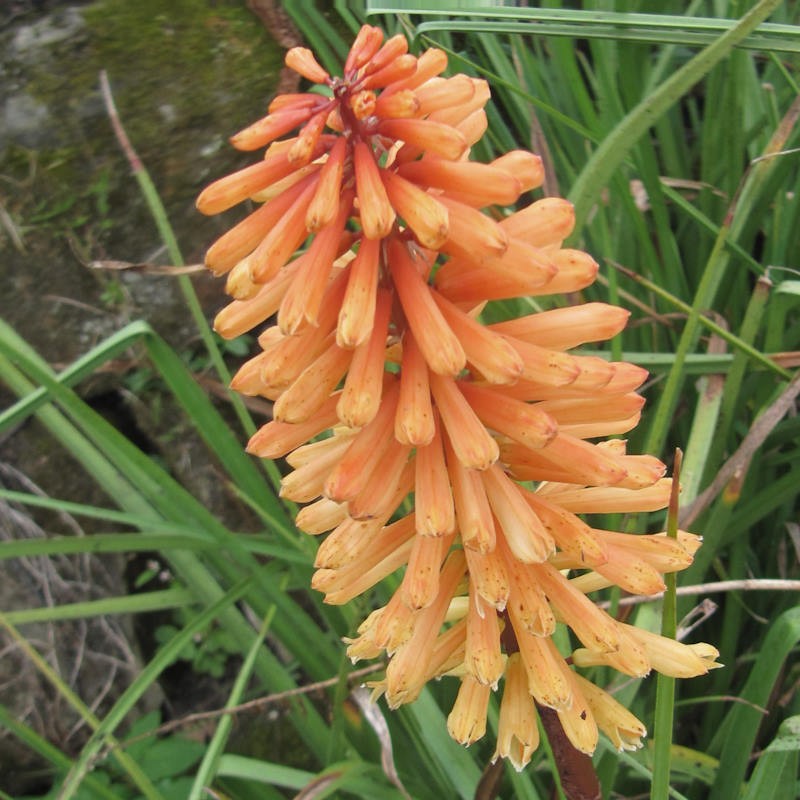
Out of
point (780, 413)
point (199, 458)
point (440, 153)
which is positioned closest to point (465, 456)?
point (440, 153)

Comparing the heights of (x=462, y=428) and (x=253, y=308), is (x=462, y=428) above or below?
below

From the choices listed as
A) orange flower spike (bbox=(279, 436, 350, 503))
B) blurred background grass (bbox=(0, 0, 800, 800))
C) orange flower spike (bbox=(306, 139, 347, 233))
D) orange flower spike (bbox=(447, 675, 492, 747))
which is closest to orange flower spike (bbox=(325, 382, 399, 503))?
orange flower spike (bbox=(279, 436, 350, 503))

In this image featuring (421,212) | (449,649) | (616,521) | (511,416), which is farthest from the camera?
(616,521)

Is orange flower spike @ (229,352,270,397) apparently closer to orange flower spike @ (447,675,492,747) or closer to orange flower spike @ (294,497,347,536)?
orange flower spike @ (294,497,347,536)

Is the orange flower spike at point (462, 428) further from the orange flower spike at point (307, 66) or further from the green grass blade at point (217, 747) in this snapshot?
the green grass blade at point (217, 747)

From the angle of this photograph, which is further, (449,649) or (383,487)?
(449,649)

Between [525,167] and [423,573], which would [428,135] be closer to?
[525,167]

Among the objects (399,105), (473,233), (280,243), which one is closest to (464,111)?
(399,105)
